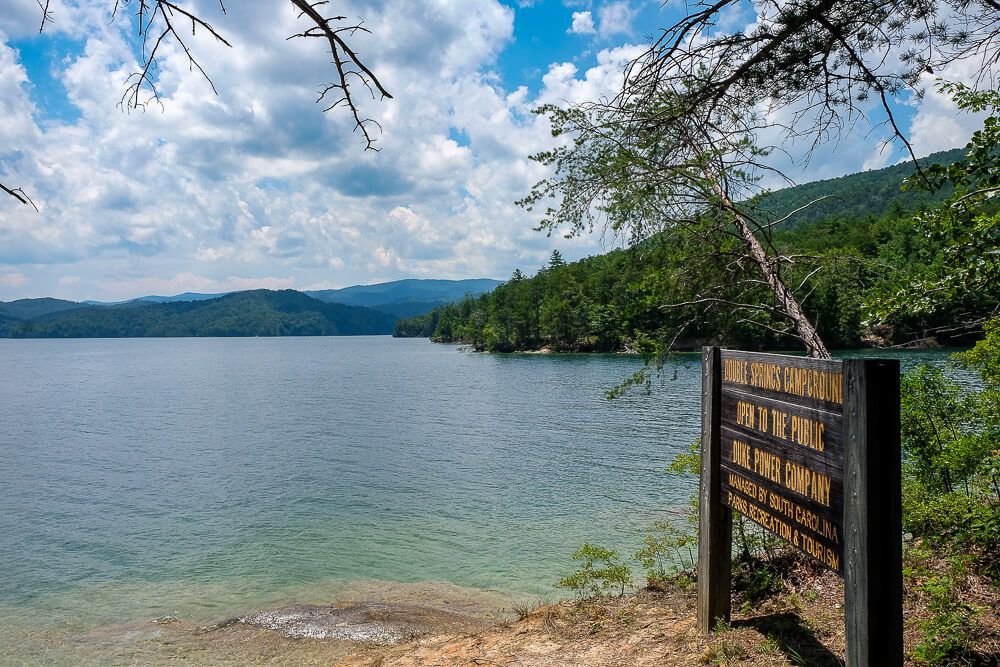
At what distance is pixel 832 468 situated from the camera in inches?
137

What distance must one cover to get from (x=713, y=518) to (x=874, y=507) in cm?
211

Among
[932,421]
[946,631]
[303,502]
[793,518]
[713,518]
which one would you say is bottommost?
[303,502]

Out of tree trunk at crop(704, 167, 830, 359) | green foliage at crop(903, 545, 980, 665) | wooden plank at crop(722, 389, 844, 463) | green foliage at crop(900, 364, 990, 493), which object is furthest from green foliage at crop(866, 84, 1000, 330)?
green foliage at crop(900, 364, 990, 493)

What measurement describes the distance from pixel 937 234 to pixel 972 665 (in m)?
2.91

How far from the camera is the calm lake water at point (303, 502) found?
11.2 metres

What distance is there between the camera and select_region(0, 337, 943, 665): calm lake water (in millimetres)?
11156

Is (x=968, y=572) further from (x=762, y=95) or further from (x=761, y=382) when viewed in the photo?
(x=762, y=95)

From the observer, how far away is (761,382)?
4.35 m

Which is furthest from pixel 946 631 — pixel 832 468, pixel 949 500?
pixel 832 468

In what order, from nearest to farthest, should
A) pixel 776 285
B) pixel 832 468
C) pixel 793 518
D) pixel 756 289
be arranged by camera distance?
pixel 832 468 → pixel 793 518 → pixel 776 285 → pixel 756 289

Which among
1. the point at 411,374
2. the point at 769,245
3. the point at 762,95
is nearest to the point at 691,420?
the point at 769,245

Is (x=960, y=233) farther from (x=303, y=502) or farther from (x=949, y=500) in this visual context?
(x=303, y=502)

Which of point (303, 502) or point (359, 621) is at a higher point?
point (359, 621)

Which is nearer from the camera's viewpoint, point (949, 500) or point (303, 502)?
point (949, 500)
